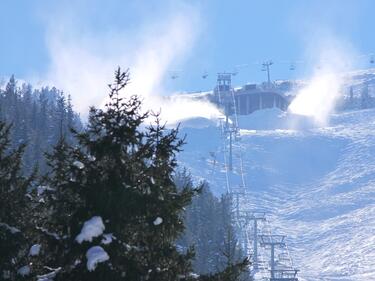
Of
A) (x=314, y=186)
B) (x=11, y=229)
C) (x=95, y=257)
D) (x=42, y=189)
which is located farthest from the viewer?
(x=314, y=186)

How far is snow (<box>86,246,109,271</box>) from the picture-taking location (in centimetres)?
1243

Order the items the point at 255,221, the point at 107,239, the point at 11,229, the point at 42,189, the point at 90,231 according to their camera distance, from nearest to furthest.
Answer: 1. the point at 90,231
2. the point at 107,239
3. the point at 42,189
4. the point at 11,229
5. the point at 255,221

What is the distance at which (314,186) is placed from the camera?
16012 cm

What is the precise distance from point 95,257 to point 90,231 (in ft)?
1.10

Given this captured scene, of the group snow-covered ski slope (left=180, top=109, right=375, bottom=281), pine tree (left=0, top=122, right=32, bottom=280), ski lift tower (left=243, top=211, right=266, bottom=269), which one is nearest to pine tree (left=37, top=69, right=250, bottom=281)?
pine tree (left=0, top=122, right=32, bottom=280)

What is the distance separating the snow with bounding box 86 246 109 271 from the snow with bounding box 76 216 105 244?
17 centimetres

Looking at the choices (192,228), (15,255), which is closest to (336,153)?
(192,228)

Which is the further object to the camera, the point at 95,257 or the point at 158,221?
the point at 158,221

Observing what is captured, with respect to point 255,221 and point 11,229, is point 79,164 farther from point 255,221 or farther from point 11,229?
point 255,221

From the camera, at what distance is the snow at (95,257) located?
1243 centimetres

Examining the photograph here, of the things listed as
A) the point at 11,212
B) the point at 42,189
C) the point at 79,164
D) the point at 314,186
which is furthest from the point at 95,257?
the point at 314,186

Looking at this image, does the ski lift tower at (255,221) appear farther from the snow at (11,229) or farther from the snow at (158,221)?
the snow at (158,221)

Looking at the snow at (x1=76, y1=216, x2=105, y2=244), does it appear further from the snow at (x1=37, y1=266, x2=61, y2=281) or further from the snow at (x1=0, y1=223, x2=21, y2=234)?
the snow at (x1=0, y1=223, x2=21, y2=234)

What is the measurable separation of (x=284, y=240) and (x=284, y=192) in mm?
35981
